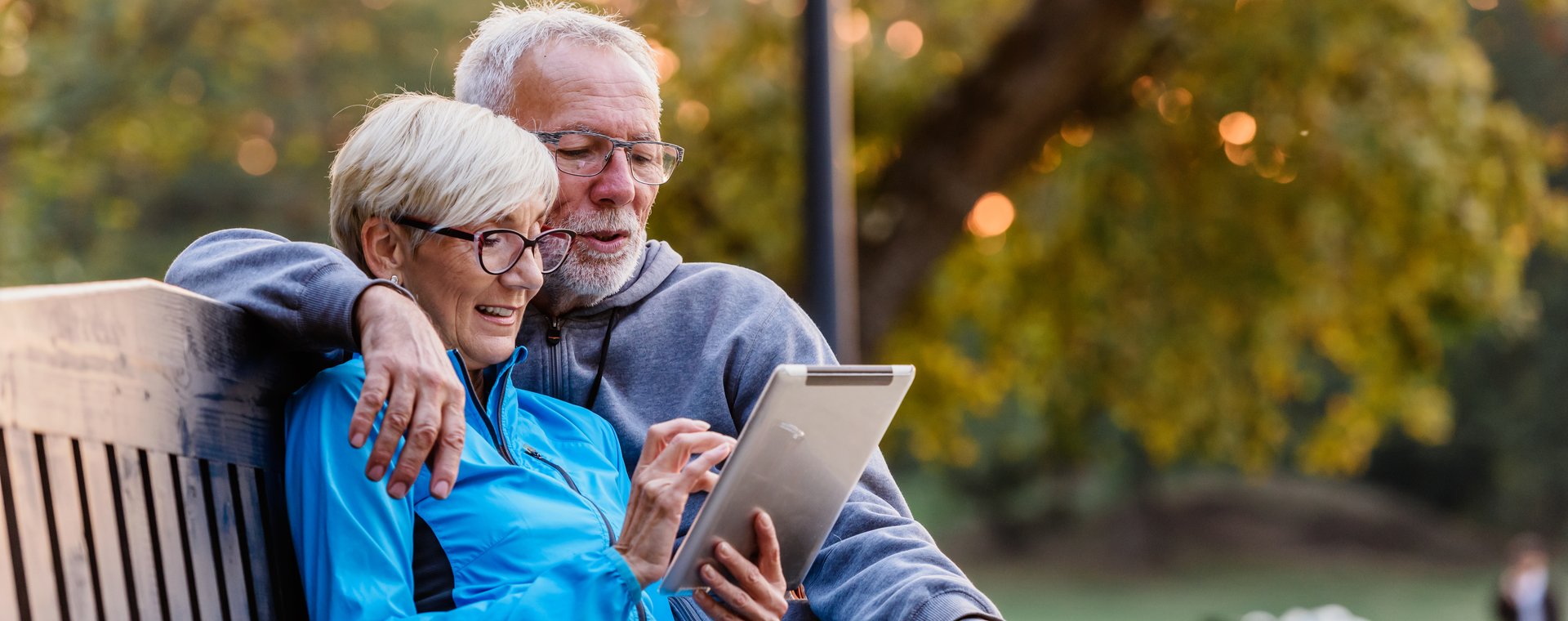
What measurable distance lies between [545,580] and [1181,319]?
7.83m

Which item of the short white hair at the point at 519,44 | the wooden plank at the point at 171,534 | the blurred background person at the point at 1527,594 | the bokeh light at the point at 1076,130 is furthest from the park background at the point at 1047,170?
the wooden plank at the point at 171,534

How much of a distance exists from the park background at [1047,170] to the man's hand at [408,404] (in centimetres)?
588

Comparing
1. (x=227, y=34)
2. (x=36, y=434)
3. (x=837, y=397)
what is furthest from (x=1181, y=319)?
(x=36, y=434)

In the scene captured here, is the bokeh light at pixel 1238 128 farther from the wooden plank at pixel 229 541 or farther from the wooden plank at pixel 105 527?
the wooden plank at pixel 105 527

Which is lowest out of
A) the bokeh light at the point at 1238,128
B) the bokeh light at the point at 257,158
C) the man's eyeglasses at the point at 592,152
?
the man's eyeglasses at the point at 592,152

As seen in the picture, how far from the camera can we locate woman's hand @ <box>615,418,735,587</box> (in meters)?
1.91

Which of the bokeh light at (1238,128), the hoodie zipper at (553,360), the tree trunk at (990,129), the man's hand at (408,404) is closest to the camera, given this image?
the man's hand at (408,404)

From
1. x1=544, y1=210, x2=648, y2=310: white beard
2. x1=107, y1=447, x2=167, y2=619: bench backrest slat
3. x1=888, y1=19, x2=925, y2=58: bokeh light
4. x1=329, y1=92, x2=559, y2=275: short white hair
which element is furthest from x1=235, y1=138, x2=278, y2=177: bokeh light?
x1=107, y1=447, x2=167, y2=619: bench backrest slat

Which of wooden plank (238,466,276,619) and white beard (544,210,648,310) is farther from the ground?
white beard (544,210,648,310)

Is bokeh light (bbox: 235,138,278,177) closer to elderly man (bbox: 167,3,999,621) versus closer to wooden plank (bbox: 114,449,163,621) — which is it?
elderly man (bbox: 167,3,999,621)

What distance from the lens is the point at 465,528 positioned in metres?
1.99

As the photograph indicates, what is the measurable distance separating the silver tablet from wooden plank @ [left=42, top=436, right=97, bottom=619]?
0.71 metres

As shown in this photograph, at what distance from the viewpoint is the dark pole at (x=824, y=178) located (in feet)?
18.9

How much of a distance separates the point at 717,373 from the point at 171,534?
1.02m
